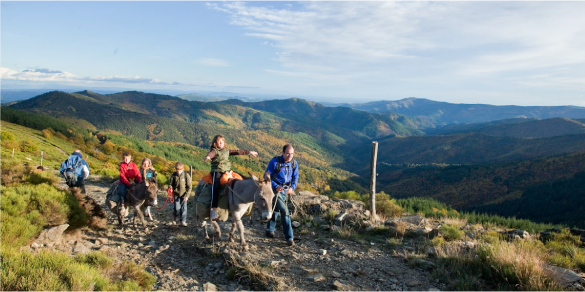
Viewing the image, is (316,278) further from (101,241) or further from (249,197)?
(101,241)

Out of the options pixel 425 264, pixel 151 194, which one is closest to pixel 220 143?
pixel 151 194

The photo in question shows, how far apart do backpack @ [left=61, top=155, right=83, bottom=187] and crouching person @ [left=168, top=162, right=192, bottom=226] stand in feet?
10.9

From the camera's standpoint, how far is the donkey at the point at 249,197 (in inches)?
219

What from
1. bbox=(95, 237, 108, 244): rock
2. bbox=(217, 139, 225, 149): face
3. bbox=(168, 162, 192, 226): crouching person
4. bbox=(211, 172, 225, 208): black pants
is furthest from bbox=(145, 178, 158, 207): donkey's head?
bbox=(217, 139, 225, 149): face

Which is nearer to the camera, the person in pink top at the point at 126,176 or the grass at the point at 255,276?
the grass at the point at 255,276

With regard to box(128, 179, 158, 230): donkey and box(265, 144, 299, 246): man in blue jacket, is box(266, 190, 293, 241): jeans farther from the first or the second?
box(128, 179, 158, 230): donkey

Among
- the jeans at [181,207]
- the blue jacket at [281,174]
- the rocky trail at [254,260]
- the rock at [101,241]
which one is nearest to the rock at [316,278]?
the rocky trail at [254,260]

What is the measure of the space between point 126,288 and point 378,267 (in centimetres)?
459

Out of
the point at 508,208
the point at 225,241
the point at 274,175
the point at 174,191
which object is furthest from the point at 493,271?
the point at 508,208

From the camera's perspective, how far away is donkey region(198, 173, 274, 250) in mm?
5574

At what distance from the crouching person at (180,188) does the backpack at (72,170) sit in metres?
3.33

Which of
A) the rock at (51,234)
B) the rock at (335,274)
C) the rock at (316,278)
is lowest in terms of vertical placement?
the rock at (335,274)

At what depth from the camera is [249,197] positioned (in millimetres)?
6004

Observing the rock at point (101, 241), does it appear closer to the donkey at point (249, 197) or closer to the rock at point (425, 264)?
the donkey at point (249, 197)
